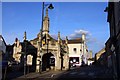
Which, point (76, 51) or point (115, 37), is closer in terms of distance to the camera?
point (115, 37)

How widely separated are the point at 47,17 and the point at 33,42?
7.62 meters

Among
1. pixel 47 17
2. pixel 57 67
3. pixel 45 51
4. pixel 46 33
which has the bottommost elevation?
pixel 57 67

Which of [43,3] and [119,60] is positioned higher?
[43,3]

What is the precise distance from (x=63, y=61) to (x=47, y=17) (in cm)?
979

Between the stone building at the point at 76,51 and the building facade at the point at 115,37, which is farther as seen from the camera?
the stone building at the point at 76,51

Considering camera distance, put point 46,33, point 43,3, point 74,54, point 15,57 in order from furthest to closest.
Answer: point 74,54 → point 15,57 → point 46,33 → point 43,3

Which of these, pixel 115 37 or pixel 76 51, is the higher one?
pixel 76 51

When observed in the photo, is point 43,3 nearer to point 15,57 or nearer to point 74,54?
point 15,57

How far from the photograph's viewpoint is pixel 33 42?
3994cm

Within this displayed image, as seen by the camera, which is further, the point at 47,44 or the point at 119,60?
the point at 47,44

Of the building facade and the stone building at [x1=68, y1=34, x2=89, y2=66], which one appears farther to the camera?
the stone building at [x1=68, y1=34, x2=89, y2=66]

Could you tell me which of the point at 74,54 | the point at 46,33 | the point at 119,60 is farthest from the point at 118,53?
the point at 74,54

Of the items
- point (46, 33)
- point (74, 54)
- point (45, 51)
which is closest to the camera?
point (45, 51)

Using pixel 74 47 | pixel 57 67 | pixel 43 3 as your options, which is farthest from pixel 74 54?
pixel 43 3
